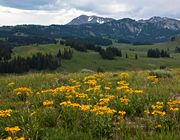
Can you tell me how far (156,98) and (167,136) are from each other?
12.3 ft

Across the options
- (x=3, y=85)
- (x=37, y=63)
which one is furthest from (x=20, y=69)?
(x=3, y=85)

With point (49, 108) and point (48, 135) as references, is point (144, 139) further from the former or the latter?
point (49, 108)

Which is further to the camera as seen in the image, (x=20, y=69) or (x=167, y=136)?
(x=20, y=69)

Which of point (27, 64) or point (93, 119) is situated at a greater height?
point (93, 119)

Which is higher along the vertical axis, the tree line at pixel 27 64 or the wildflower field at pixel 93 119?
the wildflower field at pixel 93 119

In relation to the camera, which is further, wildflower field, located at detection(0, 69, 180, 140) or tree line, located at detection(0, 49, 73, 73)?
tree line, located at detection(0, 49, 73, 73)

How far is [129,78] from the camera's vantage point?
52.8ft

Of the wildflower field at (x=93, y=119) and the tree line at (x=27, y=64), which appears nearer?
the wildflower field at (x=93, y=119)

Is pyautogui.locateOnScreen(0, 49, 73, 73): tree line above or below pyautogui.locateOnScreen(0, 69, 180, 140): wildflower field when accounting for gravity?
below

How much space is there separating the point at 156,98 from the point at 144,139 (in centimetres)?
383

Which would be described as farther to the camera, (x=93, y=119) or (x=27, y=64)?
(x=27, y=64)

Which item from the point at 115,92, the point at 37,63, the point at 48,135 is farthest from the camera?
the point at 37,63

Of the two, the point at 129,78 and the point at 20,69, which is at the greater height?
the point at 129,78

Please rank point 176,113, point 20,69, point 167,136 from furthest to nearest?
point 20,69 < point 176,113 < point 167,136
